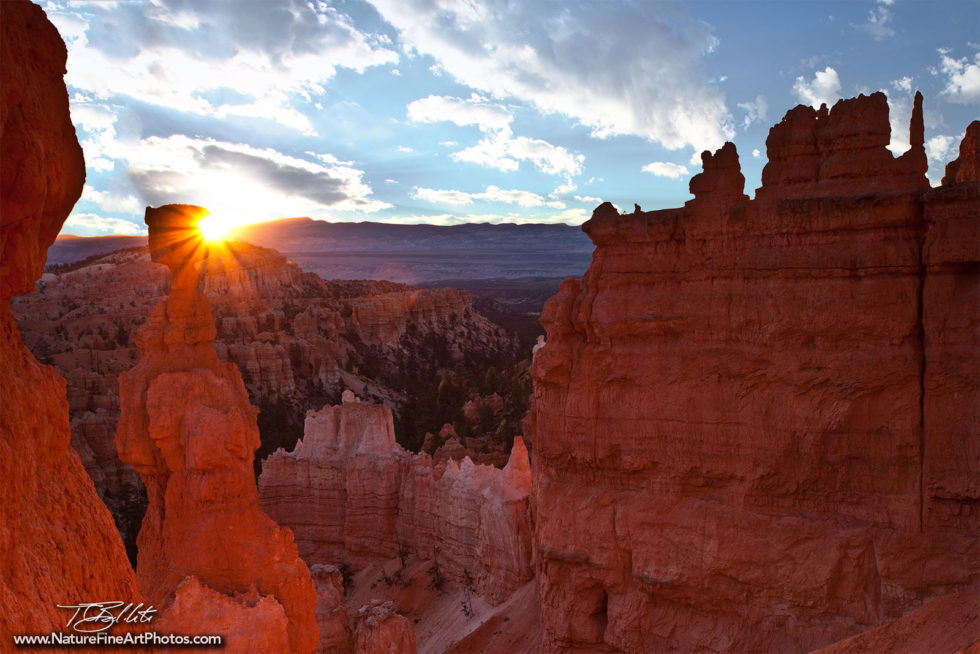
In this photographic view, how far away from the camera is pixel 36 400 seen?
11.3ft

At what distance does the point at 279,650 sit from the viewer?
6.68 m

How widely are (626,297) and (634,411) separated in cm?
153

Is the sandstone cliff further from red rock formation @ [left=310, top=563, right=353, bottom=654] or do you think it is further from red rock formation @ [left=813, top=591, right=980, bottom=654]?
red rock formation @ [left=813, top=591, right=980, bottom=654]

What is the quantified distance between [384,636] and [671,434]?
5.16 meters

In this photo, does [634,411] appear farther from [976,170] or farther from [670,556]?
[976,170]

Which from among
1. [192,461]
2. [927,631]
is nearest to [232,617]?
[192,461]

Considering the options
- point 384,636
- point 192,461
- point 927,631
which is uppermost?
point 192,461

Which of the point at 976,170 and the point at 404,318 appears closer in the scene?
the point at 976,170

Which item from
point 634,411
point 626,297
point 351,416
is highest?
point 626,297

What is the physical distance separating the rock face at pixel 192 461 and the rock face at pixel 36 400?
3074 millimetres

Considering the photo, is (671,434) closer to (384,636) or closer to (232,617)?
(384,636)

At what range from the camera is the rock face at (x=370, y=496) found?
17156 mm

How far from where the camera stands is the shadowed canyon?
11.8 ft

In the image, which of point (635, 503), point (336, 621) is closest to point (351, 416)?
point (336, 621)
